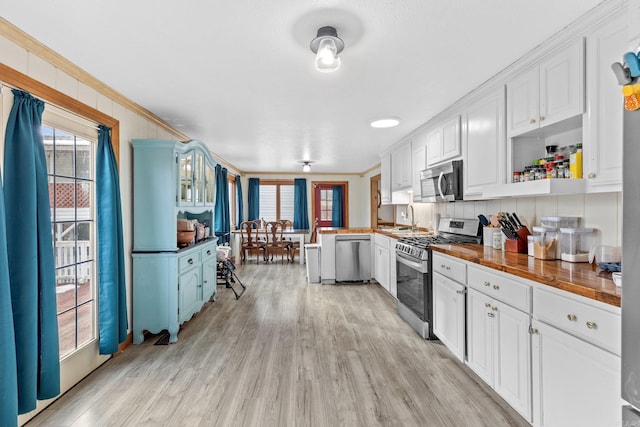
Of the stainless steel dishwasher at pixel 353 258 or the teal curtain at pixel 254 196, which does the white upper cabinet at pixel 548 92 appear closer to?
the stainless steel dishwasher at pixel 353 258

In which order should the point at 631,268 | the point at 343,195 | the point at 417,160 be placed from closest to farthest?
the point at 631,268 → the point at 417,160 → the point at 343,195

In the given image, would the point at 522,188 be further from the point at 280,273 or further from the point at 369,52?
the point at 280,273

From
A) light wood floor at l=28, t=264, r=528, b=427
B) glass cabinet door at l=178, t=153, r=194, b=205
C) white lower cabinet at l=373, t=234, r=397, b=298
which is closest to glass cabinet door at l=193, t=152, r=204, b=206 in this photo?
glass cabinet door at l=178, t=153, r=194, b=205

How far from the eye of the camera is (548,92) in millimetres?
1965

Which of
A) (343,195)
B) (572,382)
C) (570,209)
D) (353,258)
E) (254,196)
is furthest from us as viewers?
(343,195)

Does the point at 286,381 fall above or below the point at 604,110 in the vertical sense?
below

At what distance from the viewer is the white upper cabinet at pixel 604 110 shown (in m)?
1.53

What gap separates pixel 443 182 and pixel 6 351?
3459mm

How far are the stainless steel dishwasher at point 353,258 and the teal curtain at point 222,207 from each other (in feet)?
8.04

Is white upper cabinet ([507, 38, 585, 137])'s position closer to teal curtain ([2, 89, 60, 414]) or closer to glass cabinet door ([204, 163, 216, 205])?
teal curtain ([2, 89, 60, 414])

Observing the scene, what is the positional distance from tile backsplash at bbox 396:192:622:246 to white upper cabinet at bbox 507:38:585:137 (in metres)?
Result: 0.54

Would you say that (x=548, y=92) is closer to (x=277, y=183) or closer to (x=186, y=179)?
(x=186, y=179)

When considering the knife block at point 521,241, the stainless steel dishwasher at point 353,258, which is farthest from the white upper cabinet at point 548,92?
the stainless steel dishwasher at point 353,258

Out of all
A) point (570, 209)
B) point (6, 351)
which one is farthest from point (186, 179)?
point (570, 209)
